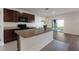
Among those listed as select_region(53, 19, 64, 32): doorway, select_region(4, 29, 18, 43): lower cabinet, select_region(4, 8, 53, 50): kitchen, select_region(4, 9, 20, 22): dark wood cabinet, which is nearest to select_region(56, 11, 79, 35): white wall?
select_region(53, 19, 64, 32): doorway

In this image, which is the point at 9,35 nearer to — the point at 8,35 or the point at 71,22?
the point at 8,35

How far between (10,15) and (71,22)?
309cm

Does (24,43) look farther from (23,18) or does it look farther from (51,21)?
(23,18)

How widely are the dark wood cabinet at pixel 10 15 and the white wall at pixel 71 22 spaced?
241 centimetres

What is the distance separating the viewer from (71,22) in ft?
9.96

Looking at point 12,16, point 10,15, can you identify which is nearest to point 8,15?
point 10,15

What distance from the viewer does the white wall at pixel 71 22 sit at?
2826 mm

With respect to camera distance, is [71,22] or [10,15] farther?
[10,15]

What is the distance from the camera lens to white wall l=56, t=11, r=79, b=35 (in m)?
2.83

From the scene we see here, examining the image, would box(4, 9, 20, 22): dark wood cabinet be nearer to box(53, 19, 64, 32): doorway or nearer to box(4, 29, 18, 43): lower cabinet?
box(4, 29, 18, 43): lower cabinet

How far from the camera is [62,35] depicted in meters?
3.38
